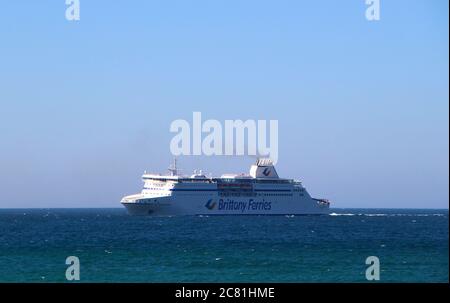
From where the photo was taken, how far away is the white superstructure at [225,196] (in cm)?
11856

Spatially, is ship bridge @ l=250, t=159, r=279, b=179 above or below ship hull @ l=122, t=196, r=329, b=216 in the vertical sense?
above

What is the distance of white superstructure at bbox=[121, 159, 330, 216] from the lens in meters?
119

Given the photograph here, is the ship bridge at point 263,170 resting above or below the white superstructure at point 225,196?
above

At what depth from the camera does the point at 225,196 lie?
12406cm

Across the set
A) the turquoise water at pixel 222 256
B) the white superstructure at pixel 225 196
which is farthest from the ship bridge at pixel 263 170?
the turquoise water at pixel 222 256

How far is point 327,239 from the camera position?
74500mm

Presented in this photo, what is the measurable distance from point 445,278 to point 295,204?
84828 millimetres

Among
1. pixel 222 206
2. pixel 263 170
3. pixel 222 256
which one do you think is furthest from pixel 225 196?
pixel 222 256

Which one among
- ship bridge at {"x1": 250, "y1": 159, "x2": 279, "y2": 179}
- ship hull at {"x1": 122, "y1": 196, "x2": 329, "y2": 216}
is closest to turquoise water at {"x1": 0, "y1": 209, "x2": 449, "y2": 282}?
Result: ship hull at {"x1": 122, "y1": 196, "x2": 329, "y2": 216}

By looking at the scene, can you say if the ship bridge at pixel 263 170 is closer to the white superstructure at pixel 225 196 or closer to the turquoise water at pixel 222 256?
the white superstructure at pixel 225 196

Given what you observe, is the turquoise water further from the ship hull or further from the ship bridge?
the ship bridge

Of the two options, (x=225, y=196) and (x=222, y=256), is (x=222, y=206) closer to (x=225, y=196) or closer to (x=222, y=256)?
(x=225, y=196)

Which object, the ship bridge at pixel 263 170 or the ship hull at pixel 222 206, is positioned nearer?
the ship hull at pixel 222 206
